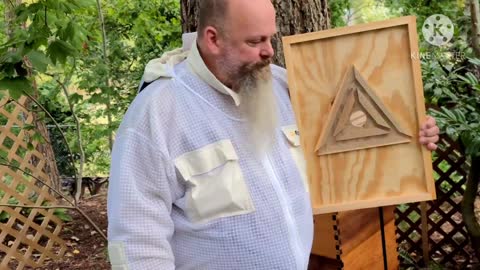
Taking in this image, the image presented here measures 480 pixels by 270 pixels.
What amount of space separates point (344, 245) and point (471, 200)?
1.72 meters

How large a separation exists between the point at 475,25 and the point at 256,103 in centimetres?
258

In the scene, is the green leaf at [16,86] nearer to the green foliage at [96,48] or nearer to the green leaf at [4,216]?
the green foliage at [96,48]

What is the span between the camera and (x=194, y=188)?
1.37 metres

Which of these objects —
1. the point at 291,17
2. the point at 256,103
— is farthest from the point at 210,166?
the point at 291,17

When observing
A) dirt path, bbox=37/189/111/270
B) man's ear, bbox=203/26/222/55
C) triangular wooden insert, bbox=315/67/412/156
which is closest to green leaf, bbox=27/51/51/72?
man's ear, bbox=203/26/222/55

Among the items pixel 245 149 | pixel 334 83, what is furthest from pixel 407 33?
pixel 245 149

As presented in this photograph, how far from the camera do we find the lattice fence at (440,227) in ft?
11.6

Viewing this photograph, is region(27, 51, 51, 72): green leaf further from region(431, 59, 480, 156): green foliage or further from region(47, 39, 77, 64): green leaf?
region(431, 59, 480, 156): green foliage

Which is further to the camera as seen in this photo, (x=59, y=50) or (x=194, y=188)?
(x=59, y=50)

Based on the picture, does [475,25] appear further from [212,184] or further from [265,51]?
[212,184]

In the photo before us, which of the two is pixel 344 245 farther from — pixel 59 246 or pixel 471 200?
pixel 59 246

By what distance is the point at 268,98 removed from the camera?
4.99 ft

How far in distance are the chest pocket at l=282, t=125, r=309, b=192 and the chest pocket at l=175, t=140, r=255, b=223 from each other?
0.23 m

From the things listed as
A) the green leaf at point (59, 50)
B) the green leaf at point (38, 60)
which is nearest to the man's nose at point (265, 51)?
the green leaf at point (38, 60)
